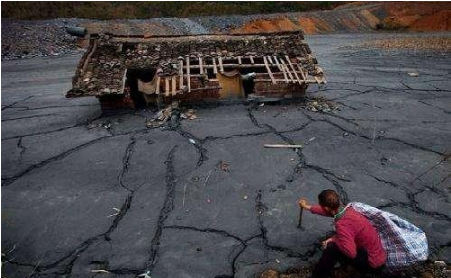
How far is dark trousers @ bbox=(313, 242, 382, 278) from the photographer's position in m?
3.59

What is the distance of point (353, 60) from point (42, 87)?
11.5 metres

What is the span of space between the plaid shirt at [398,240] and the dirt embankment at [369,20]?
19423 mm

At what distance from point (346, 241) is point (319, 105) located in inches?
222

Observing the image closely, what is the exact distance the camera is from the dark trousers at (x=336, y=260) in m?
3.59

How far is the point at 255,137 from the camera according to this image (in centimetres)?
719

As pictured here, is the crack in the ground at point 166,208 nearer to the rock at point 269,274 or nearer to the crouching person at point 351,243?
the rock at point 269,274

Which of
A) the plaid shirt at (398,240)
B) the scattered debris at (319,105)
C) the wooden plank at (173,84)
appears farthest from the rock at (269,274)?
the scattered debris at (319,105)

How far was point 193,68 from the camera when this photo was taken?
863 centimetres

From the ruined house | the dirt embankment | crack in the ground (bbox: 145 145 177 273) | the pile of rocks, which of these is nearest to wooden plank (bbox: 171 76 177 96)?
the ruined house

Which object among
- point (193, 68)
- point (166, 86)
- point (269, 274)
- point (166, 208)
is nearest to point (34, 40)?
point (193, 68)

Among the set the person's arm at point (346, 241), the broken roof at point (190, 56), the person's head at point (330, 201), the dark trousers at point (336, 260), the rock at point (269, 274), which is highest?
the broken roof at point (190, 56)

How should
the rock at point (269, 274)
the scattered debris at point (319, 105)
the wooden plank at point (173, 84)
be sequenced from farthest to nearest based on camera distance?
the scattered debris at point (319, 105), the wooden plank at point (173, 84), the rock at point (269, 274)

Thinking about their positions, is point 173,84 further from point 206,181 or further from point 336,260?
point 336,260

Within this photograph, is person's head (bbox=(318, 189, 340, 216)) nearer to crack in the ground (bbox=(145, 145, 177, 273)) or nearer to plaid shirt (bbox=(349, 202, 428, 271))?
plaid shirt (bbox=(349, 202, 428, 271))
